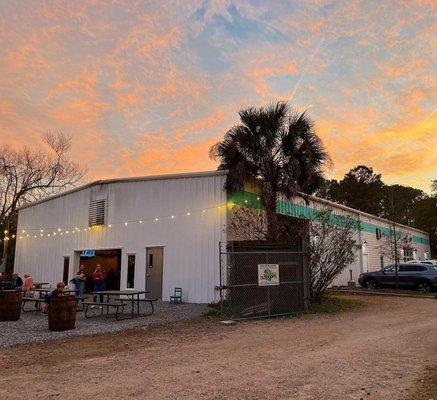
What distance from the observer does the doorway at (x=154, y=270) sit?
18688 mm

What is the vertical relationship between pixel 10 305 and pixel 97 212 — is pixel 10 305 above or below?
below

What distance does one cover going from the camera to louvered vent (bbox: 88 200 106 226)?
70.7 feet

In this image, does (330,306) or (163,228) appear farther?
(163,228)

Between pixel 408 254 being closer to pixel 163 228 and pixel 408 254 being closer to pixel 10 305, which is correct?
pixel 163 228

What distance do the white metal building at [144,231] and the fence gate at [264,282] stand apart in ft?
10.6

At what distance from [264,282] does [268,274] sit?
1.04 ft

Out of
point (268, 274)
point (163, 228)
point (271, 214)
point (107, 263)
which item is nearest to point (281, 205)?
point (271, 214)

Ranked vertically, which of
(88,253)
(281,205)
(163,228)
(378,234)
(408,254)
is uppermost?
(378,234)

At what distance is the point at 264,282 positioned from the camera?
13.3 m

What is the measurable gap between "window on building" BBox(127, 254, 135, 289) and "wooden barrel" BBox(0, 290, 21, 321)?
7.26 m

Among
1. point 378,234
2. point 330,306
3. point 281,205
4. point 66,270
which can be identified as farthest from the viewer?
point 378,234

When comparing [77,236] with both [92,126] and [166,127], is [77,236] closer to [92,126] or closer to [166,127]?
[92,126]

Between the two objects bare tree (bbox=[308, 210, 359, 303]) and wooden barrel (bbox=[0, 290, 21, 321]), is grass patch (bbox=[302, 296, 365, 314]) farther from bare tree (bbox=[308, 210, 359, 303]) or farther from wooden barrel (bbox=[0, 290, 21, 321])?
wooden barrel (bbox=[0, 290, 21, 321])

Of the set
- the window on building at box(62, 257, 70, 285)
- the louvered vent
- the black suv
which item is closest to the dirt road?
the louvered vent
